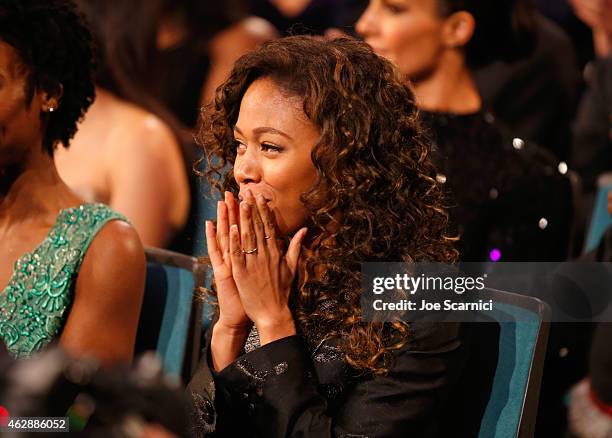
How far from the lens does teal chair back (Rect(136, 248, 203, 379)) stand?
1.92 metres

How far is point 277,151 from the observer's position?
5.27ft

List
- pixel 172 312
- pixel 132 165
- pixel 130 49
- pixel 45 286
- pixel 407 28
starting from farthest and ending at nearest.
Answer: pixel 130 49, pixel 132 165, pixel 407 28, pixel 172 312, pixel 45 286

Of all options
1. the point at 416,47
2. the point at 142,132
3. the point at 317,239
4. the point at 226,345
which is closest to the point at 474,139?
the point at 416,47

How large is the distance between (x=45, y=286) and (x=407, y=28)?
4.35 ft

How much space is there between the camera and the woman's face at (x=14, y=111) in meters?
1.80

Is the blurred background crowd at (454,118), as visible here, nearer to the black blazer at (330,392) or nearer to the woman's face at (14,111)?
the woman's face at (14,111)

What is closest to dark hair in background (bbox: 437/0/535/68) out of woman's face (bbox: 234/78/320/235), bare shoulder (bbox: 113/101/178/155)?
bare shoulder (bbox: 113/101/178/155)

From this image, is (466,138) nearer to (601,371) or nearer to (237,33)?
(601,371)

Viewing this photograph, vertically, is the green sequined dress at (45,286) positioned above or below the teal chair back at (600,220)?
below

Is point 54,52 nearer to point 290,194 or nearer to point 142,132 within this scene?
point 290,194

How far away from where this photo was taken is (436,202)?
1654 millimetres

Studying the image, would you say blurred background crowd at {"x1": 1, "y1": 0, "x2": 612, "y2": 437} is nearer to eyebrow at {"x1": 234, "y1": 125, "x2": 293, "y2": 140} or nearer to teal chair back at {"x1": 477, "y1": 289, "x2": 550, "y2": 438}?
eyebrow at {"x1": 234, "y1": 125, "x2": 293, "y2": 140}

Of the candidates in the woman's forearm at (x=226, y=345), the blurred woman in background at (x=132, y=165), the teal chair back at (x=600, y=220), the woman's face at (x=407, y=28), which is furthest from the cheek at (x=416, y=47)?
the woman's forearm at (x=226, y=345)

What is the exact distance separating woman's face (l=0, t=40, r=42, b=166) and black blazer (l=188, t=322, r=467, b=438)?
1.90 feet
